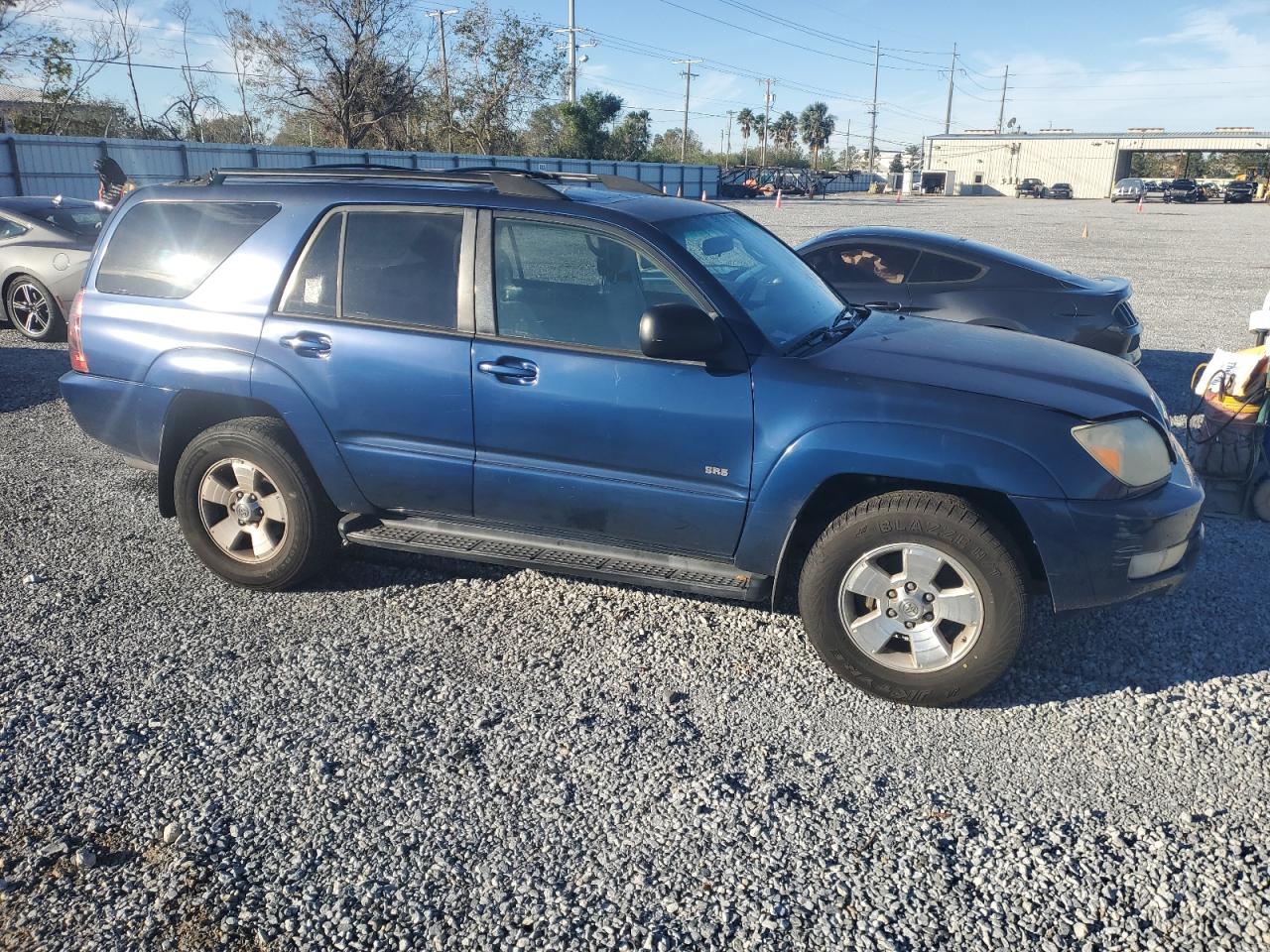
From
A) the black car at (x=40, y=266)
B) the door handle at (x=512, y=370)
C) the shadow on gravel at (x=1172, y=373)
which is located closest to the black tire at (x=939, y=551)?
the door handle at (x=512, y=370)

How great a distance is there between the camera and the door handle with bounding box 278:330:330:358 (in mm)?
4133

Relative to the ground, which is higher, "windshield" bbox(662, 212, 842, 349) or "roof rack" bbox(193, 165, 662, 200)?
"roof rack" bbox(193, 165, 662, 200)

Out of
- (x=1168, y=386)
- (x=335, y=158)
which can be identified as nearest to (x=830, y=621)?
(x=1168, y=386)

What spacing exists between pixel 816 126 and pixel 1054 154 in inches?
1313

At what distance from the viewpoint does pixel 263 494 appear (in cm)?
442

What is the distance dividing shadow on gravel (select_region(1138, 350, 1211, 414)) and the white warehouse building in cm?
8169

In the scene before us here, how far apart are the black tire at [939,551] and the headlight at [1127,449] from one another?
0.47m

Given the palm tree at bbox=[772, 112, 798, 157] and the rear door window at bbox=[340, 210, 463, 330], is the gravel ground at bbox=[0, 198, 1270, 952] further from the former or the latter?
the palm tree at bbox=[772, 112, 798, 157]

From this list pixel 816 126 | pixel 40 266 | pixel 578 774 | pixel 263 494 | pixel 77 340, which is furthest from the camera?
pixel 816 126

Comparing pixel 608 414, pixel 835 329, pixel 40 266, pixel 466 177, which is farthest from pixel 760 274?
pixel 40 266

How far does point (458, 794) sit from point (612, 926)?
2.47 ft

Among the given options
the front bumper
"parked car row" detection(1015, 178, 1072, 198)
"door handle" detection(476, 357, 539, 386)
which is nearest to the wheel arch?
"door handle" detection(476, 357, 539, 386)

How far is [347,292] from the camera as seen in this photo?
4188 mm

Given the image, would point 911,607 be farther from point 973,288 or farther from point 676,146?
point 676,146
